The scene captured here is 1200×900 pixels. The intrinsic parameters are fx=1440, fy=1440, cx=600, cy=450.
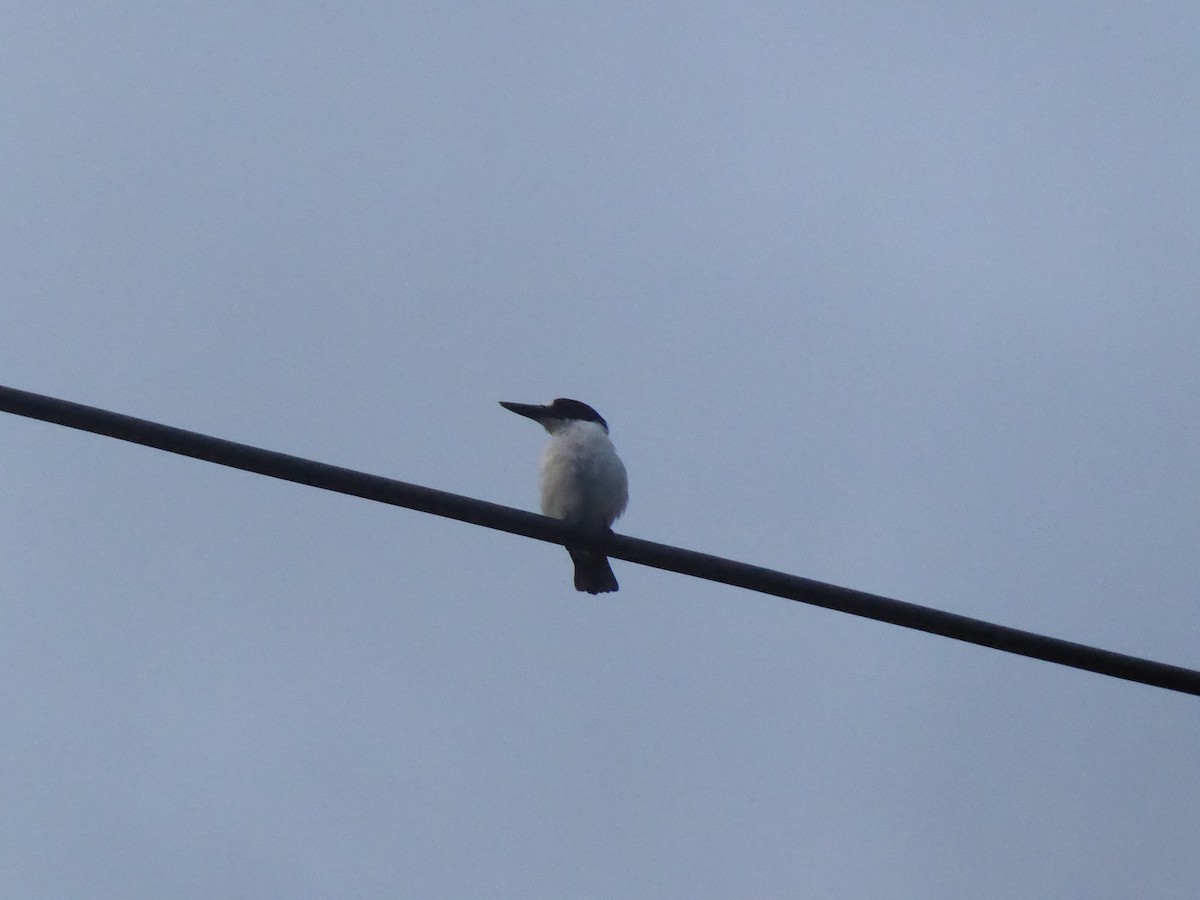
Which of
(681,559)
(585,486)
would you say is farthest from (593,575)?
(681,559)

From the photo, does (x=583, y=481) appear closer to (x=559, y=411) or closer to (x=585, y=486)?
(x=585, y=486)

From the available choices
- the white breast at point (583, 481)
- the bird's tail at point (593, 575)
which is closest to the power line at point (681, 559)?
the bird's tail at point (593, 575)

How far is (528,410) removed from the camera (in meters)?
8.47

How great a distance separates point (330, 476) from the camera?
438 centimetres

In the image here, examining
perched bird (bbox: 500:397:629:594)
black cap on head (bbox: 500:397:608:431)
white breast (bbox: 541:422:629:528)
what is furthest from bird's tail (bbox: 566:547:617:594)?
black cap on head (bbox: 500:397:608:431)

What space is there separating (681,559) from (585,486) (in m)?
3.29

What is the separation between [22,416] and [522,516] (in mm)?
1542

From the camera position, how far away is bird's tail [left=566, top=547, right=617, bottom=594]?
7.71m

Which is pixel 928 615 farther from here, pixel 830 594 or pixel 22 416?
pixel 22 416

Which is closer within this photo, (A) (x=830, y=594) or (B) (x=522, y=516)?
(A) (x=830, y=594)

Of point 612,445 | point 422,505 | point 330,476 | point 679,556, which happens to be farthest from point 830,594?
point 612,445

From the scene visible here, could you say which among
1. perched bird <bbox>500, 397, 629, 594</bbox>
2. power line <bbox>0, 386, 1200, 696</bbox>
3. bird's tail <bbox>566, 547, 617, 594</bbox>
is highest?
power line <bbox>0, 386, 1200, 696</bbox>

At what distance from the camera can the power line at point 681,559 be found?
415cm

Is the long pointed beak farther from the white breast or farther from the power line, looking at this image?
the power line
